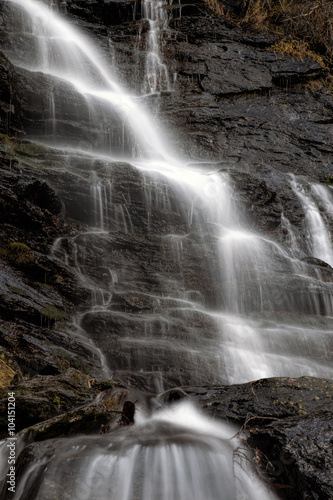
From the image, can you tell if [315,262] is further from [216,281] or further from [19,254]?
[19,254]

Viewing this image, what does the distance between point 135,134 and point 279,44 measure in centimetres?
720

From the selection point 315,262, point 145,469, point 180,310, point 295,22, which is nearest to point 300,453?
point 145,469

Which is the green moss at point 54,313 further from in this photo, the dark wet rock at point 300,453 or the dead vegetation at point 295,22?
the dead vegetation at point 295,22

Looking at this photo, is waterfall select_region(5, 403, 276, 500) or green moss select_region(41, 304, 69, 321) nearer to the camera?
waterfall select_region(5, 403, 276, 500)

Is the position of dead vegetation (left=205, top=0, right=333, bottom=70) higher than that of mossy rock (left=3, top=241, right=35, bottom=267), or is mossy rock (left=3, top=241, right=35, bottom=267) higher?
dead vegetation (left=205, top=0, right=333, bottom=70)

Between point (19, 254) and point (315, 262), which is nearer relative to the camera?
point (19, 254)

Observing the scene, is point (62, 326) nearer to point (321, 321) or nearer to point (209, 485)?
point (209, 485)

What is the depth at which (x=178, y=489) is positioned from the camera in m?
2.33

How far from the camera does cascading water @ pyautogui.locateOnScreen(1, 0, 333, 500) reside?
238cm

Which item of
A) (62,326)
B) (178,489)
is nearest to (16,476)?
(178,489)

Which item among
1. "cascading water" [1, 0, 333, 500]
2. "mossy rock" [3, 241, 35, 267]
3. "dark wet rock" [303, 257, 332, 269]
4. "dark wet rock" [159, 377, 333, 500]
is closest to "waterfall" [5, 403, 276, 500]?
"cascading water" [1, 0, 333, 500]

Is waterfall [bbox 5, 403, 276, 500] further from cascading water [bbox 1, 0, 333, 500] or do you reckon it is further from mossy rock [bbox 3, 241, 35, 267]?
mossy rock [bbox 3, 241, 35, 267]

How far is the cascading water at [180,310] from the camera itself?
93.5 inches

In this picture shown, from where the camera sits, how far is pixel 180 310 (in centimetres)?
505
